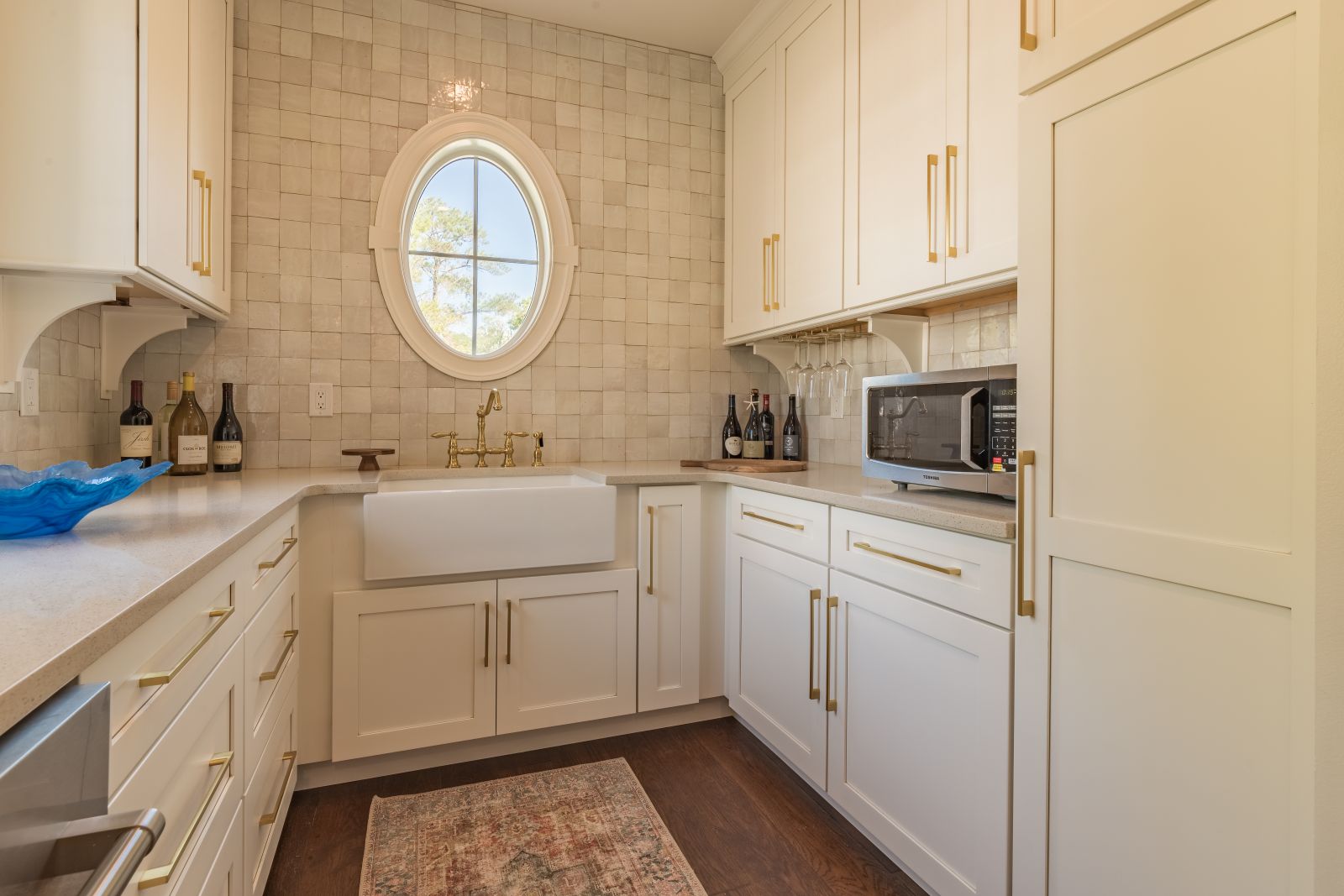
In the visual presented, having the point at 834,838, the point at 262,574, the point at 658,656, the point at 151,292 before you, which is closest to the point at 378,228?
the point at 151,292

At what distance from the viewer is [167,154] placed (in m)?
1.69

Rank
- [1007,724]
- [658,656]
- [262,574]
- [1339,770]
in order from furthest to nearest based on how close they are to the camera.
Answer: [658,656], [262,574], [1007,724], [1339,770]

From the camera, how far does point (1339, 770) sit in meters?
0.81

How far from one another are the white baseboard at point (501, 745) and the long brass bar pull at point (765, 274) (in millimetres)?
1471

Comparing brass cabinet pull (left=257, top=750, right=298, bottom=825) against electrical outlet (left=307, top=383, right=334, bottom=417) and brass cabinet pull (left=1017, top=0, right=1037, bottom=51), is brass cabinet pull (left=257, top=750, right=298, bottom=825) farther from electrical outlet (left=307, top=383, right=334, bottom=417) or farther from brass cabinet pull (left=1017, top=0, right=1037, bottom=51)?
brass cabinet pull (left=1017, top=0, right=1037, bottom=51)

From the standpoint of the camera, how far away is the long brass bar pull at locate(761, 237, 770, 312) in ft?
8.69

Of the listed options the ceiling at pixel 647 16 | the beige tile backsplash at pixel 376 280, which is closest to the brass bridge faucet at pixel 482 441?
the beige tile backsplash at pixel 376 280

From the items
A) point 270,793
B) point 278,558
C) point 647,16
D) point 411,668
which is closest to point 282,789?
point 270,793

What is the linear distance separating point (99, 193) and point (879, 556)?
6.15 feet

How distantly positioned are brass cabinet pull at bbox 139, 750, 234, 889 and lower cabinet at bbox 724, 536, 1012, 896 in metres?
1.28

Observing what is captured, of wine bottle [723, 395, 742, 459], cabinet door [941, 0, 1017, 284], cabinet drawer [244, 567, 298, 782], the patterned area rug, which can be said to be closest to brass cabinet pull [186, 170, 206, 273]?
cabinet drawer [244, 567, 298, 782]

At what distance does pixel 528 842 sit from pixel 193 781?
3.23ft

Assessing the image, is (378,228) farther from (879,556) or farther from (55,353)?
(879,556)

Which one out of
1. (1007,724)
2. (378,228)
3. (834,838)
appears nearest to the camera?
(1007,724)
